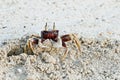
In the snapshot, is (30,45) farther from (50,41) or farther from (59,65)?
(59,65)

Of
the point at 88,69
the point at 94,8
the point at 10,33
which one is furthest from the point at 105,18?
the point at 88,69

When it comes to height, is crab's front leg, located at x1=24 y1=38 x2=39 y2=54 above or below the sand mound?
above

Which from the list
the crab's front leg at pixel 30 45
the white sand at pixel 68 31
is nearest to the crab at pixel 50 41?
the crab's front leg at pixel 30 45

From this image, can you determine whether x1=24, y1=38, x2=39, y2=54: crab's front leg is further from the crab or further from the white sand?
the white sand

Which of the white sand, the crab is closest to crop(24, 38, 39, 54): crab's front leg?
the crab

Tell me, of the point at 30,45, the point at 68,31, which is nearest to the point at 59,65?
the point at 30,45

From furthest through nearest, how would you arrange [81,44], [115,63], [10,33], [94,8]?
[94,8] → [10,33] → [81,44] → [115,63]

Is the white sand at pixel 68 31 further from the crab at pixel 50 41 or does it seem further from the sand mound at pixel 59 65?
the crab at pixel 50 41

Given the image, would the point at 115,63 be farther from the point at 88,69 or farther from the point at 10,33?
the point at 10,33
